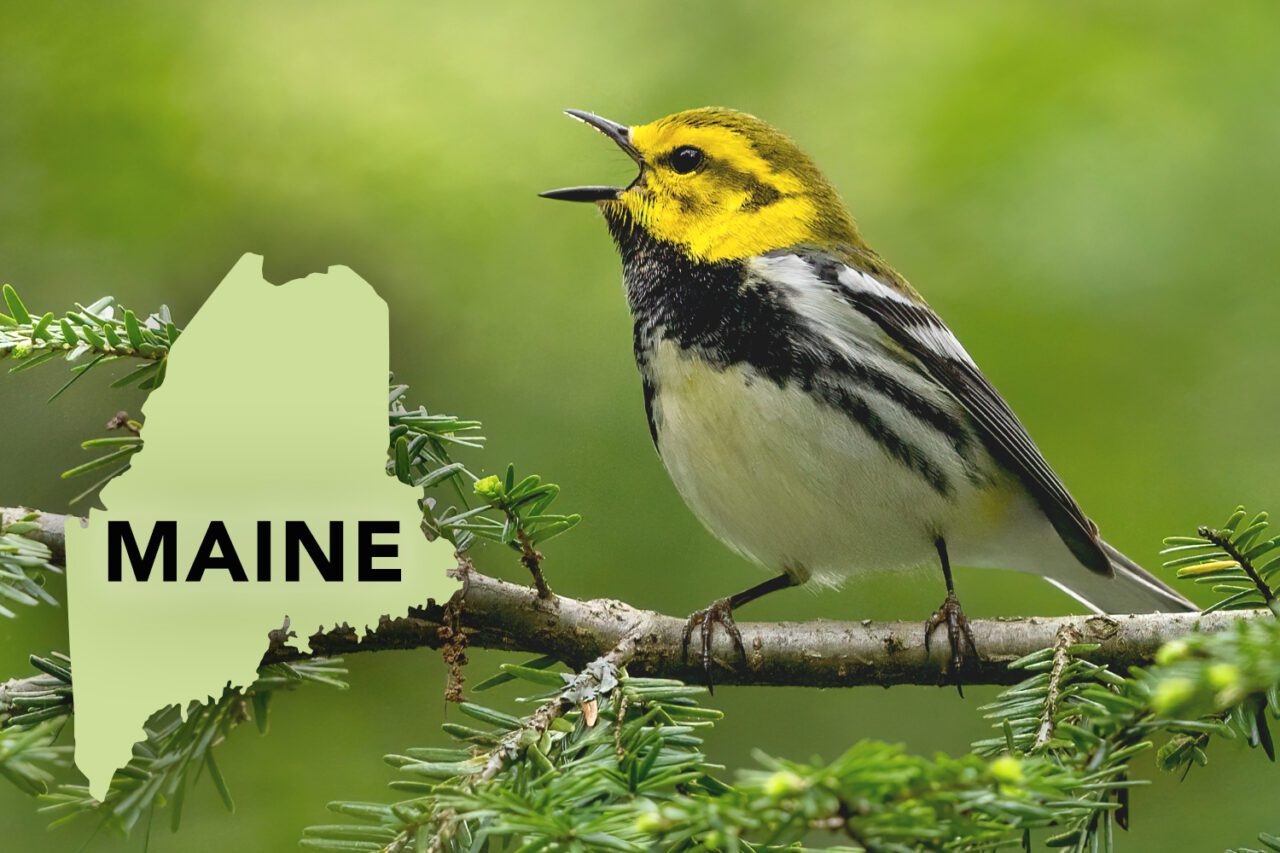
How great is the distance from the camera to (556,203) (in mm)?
3047

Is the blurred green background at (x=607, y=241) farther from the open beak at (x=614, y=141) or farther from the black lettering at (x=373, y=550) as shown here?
the black lettering at (x=373, y=550)

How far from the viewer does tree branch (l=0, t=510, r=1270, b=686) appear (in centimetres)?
153

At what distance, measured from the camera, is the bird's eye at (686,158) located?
8.23 ft

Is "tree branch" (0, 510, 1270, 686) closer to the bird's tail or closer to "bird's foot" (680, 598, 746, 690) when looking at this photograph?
"bird's foot" (680, 598, 746, 690)

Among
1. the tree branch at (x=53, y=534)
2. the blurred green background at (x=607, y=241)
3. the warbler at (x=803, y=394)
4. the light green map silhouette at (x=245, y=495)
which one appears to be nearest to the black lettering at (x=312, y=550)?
the light green map silhouette at (x=245, y=495)

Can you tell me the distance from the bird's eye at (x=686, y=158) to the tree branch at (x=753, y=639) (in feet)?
3.47

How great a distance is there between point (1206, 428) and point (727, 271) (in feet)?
3.62

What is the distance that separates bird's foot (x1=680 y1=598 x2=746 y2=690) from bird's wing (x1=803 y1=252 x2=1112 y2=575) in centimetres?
75

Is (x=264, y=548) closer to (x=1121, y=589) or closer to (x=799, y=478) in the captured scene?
(x=799, y=478)

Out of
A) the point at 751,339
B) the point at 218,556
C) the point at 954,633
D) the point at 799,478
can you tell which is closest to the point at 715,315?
the point at 751,339

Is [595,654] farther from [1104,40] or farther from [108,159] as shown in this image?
[1104,40]

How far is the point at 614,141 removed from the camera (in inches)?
103

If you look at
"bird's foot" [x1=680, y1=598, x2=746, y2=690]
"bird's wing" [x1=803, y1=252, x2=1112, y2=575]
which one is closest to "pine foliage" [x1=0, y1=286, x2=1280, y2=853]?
"bird's foot" [x1=680, y1=598, x2=746, y2=690]

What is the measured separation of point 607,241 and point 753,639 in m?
1.44
